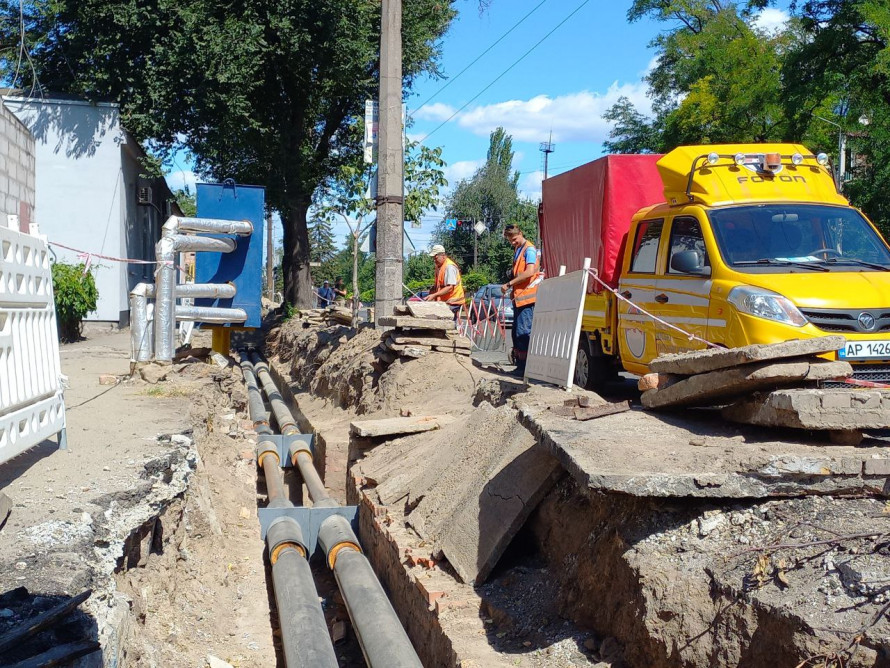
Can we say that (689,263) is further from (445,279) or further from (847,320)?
(445,279)

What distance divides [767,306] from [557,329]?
2729mm

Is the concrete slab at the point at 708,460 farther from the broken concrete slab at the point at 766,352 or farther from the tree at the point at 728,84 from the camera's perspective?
the tree at the point at 728,84

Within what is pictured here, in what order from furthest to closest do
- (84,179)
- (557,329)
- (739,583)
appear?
(84,179) < (557,329) < (739,583)

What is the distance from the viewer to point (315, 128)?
25.0 metres

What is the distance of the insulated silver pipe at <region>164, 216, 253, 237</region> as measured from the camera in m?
11.2

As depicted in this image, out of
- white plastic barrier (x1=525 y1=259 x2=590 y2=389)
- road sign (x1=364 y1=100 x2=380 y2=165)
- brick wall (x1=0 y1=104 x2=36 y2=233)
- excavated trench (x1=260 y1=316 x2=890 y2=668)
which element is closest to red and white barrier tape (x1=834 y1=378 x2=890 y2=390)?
excavated trench (x1=260 y1=316 x2=890 y2=668)

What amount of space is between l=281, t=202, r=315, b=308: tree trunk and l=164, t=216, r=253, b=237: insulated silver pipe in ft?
39.4

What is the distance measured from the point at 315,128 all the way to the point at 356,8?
16.9 ft

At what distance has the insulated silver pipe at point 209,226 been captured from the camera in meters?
11.2

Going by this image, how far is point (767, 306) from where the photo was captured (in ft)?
20.9

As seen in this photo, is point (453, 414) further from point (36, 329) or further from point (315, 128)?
point (315, 128)

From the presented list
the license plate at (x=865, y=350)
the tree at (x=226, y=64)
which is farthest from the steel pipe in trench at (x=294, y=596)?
the tree at (x=226, y=64)

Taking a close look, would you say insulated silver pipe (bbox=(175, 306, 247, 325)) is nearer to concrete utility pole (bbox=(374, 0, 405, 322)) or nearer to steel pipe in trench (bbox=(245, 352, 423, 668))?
concrete utility pole (bbox=(374, 0, 405, 322))

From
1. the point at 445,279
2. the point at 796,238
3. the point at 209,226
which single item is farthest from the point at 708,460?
the point at 209,226
